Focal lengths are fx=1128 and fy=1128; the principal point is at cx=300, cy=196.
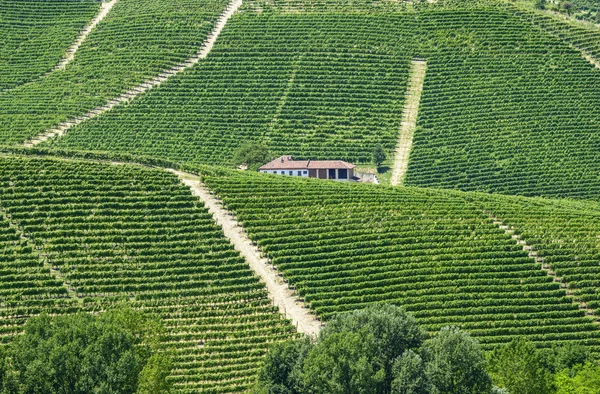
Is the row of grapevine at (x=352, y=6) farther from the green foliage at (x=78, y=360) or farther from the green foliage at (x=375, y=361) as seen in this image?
the green foliage at (x=78, y=360)

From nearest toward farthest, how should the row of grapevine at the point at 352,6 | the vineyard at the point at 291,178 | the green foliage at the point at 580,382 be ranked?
the green foliage at the point at 580,382, the vineyard at the point at 291,178, the row of grapevine at the point at 352,6

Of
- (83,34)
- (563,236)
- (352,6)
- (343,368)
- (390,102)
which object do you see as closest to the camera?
(343,368)

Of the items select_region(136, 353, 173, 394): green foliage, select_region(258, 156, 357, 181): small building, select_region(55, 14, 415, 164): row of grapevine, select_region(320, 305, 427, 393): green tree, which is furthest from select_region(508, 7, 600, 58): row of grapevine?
select_region(136, 353, 173, 394): green foliage

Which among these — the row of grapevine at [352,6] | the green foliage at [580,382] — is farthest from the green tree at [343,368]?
the row of grapevine at [352,6]

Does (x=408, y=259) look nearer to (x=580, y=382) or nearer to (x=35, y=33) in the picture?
(x=580, y=382)

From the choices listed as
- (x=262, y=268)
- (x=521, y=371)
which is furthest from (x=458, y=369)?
(x=262, y=268)

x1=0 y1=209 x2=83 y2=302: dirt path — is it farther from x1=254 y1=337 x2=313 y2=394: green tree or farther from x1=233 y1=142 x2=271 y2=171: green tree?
x1=233 y1=142 x2=271 y2=171: green tree
